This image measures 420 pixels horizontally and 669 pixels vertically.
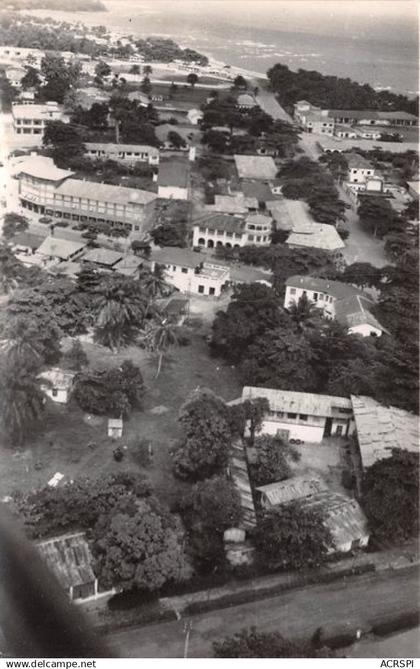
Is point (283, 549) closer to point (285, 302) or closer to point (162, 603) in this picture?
point (162, 603)

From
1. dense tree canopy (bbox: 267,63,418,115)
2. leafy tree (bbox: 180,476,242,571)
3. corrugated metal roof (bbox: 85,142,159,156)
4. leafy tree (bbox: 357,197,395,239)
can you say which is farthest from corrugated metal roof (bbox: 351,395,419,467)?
dense tree canopy (bbox: 267,63,418,115)

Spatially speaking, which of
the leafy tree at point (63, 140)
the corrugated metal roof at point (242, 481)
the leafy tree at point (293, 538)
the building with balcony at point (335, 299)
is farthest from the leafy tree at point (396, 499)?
the leafy tree at point (63, 140)

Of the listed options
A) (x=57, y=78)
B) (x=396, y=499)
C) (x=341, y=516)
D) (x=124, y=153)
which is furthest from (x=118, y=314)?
(x=57, y=78)

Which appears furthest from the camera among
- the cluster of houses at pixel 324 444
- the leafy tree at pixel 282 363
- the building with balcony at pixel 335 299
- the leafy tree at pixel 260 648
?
the building with balcony at pixel 335 299

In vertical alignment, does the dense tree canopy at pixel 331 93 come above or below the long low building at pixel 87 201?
above

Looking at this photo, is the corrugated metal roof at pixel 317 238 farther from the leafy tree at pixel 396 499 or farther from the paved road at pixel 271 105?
the paved road at pixel 271 105

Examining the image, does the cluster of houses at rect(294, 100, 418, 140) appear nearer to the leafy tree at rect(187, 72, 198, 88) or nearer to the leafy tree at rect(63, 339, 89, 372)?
the leafy tree at rect(187, 72, 198, 88)

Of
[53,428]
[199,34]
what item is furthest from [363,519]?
[199,34]

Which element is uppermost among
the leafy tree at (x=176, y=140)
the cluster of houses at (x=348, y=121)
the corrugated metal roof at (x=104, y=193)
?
the cluster of houses at (x=348, y=121)
